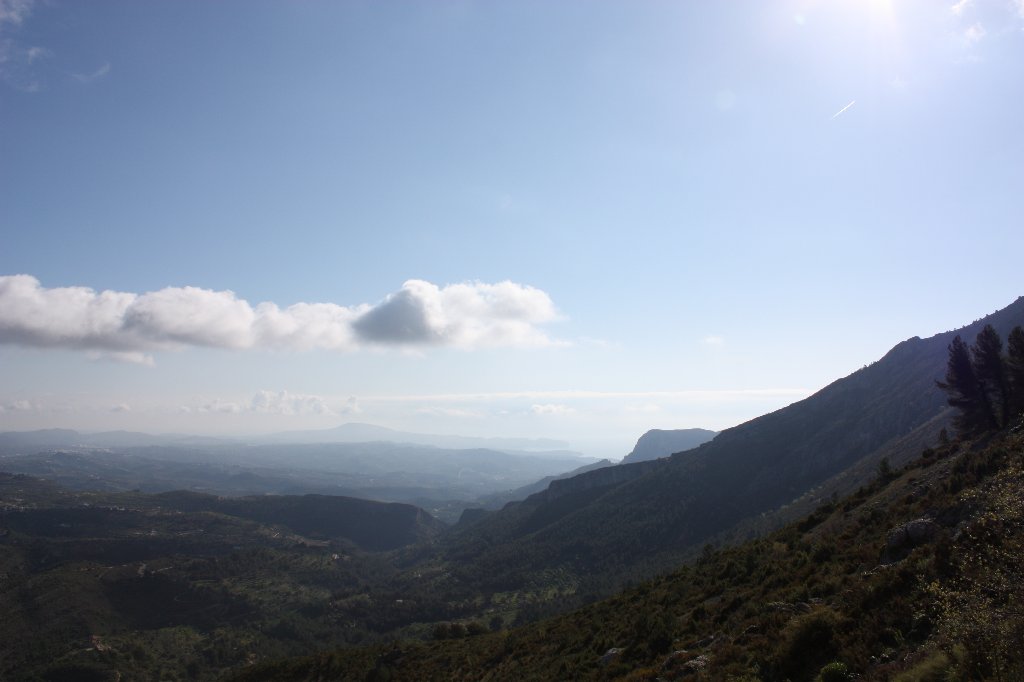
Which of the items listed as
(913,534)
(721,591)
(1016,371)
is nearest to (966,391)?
(1016,371)

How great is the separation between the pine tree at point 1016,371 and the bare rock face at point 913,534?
139 ft

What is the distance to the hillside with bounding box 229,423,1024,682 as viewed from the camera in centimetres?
1228

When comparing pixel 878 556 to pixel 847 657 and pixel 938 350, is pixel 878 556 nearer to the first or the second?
pixel 847 657

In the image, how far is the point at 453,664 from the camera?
47000 millimetres

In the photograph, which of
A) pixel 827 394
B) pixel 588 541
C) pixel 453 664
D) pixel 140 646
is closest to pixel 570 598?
pixel 588 541

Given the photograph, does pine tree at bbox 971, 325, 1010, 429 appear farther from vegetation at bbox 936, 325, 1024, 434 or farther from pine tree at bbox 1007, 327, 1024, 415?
pine tree at bbox 1007, 327, 1024, 415

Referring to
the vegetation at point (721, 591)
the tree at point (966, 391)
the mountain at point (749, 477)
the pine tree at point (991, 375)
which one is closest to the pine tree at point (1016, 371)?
the vegetation at point (721, 591)

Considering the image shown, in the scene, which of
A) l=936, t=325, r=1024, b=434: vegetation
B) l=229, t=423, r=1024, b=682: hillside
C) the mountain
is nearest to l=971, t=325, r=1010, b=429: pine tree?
l=936, t=325, r=1024, b=434: vegetation

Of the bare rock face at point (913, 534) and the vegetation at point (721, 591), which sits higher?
the bare rock face at point (913, 534)

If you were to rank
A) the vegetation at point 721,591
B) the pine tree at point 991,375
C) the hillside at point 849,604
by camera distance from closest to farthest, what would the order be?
the hillside at point 849,604 → the vegetation at point 721,591 → the pine tree at point 991,375

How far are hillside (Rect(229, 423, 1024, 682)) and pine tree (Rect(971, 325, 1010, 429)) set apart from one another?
14598mm

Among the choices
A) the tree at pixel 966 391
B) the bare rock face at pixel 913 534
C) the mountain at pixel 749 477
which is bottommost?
the mountain at pixel 749 477

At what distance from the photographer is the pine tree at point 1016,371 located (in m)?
50.7

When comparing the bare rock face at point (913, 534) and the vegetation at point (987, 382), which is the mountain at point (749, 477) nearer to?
the vegetation at point (987, 382)
